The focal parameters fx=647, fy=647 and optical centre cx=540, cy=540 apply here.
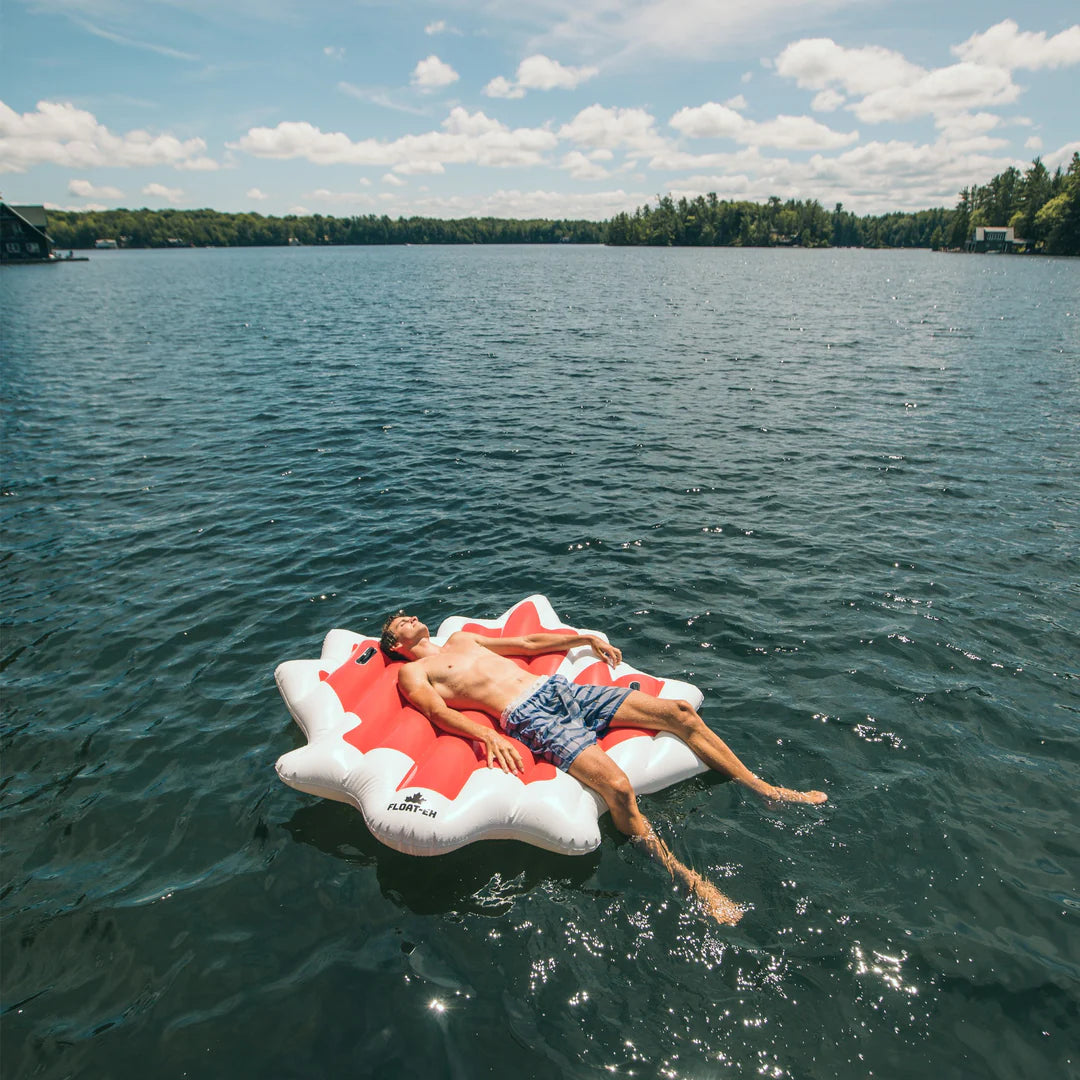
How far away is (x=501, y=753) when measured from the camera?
650cm

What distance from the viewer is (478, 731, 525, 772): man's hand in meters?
6.41

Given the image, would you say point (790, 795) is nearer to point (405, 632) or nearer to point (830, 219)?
point (405, 632)

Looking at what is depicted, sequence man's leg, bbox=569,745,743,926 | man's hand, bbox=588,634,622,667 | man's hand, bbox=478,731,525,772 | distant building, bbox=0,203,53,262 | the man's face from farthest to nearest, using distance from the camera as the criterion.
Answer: distant building, bbox=0,203,53,262, man's hand, bbox=588,634,622,667, the man's face, man's hand, bbox=478,731,525,772, man's leg, bbox=569,745,743,926

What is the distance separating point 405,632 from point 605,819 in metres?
3.12

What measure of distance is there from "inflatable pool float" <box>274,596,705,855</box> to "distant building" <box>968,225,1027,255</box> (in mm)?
155680

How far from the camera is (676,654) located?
916 centimetres

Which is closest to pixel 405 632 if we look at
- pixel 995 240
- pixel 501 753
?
pixel 501 753

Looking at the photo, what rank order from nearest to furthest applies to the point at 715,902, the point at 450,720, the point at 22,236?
the point at 715,902 → the point at 450,720 → the point at 22,236

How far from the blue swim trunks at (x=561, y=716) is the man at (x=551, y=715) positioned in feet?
0.03

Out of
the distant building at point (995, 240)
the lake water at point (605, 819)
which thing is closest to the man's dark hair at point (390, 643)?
the lake water at point (605, 819)

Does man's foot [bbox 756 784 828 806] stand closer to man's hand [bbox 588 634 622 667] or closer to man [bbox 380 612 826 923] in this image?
man [bbox 380 612 826 923]

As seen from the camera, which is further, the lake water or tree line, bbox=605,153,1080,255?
tree line, bbox=605,153,1080,255

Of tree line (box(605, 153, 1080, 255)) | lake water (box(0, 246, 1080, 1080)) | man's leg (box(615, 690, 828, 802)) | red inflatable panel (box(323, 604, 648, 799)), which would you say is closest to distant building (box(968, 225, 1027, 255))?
tree line (box(605, 153, 1080, 255))

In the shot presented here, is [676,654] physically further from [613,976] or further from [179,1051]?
[179,1051]
